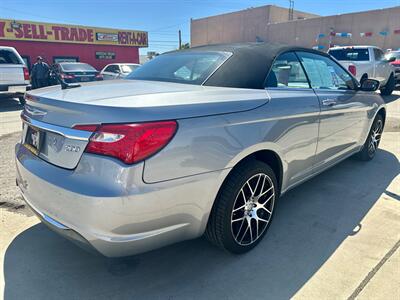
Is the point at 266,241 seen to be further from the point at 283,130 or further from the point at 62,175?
the point at 62,175

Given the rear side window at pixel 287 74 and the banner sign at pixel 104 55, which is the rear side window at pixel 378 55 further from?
the banner sign at pixel 104 55

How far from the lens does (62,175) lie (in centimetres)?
184

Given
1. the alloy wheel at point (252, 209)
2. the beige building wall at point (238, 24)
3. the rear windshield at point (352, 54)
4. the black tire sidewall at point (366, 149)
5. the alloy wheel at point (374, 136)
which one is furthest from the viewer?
the beige building wall at point (238, 24)

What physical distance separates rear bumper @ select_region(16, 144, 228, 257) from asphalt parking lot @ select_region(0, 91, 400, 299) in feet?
1.47

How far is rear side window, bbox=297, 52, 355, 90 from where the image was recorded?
3160 millimetres

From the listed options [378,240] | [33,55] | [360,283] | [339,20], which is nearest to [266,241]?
[360,283]

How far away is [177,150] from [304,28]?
111 ft

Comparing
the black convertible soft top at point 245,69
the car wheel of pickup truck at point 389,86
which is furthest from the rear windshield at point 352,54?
the black convertible soft top at point 245,69

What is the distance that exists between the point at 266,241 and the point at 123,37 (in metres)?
24.3

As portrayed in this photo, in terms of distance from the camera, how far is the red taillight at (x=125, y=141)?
1682mm

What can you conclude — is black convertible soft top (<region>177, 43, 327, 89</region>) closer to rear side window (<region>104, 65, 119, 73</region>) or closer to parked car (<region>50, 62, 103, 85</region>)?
parked car (<region>50, 62, 103, 85</region>)

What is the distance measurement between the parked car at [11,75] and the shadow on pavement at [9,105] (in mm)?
456

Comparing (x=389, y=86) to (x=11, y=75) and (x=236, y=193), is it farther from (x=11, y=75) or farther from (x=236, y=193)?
(x=11, y=75)

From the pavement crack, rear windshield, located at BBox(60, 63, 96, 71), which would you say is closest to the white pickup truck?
the pavement crack
